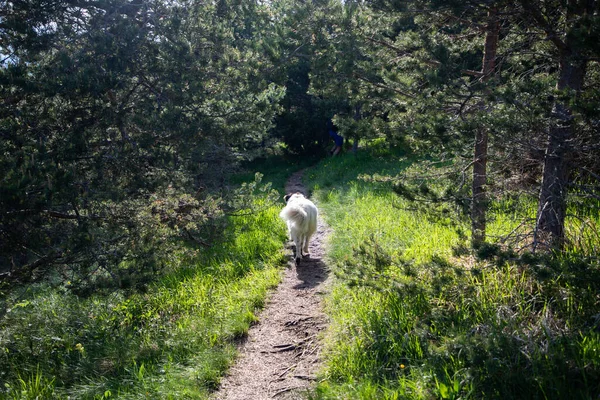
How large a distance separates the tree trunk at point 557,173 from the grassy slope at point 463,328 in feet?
1.56

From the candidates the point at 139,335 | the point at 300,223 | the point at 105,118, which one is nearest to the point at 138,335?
the point at 139,335

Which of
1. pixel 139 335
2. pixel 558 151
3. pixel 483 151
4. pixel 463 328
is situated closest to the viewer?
pixel 463 328

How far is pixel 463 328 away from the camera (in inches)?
161

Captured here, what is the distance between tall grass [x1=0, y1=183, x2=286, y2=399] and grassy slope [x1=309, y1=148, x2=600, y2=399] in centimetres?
137

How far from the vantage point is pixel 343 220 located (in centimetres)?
980

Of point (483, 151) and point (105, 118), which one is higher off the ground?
point (105, 118)

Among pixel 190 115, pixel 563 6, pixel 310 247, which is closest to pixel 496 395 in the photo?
pixel 563 6

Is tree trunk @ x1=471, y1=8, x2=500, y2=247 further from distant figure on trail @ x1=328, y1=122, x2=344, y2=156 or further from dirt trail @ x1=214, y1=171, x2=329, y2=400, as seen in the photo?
distant figure on trail @ x1=328, y1=122, x2=344, y2=156

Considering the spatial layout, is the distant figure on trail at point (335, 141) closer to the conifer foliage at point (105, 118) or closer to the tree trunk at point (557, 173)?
the conifer foliage at point (105, 118)

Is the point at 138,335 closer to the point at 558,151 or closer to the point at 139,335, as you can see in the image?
the point at 139,335

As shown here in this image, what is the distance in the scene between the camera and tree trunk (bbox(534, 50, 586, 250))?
4.14 metres

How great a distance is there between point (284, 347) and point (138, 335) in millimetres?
2026

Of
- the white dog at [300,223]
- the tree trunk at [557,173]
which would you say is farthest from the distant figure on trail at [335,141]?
the tree trunk at [557,173]

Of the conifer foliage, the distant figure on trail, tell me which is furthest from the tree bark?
the distant figure on trail
